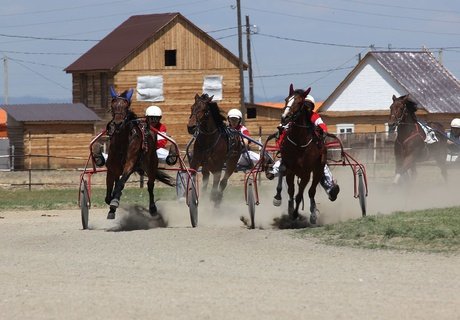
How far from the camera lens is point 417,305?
10.2 meters

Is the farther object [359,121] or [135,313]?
[359,121]

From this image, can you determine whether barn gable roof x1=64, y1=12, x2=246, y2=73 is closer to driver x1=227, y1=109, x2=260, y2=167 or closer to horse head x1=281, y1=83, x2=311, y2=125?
driver x1=227, y1=109, x2=260, y2=167

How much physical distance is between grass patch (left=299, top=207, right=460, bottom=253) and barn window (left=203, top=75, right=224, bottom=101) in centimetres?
4243

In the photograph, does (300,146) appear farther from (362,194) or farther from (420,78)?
(420,78)

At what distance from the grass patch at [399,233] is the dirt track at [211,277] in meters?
0.42

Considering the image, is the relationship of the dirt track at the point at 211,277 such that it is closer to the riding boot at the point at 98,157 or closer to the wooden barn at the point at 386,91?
the riding boot at the point at 98,157

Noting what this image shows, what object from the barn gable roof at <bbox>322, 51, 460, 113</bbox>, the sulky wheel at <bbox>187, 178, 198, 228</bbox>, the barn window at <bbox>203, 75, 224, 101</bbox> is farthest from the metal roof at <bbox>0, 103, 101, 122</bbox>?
the sulky wheel at <bbox>187, 178, 198, 228</bbox>

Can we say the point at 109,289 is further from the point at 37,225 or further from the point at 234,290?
the point at 37,225

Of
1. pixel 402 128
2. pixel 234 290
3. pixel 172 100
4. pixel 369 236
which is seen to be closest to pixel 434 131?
pixel 402 128

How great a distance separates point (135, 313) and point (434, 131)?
666 inches

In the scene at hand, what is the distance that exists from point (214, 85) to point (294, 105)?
4338 centimetres

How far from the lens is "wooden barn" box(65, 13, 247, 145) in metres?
59.2

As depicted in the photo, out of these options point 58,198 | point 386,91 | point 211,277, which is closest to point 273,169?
point 211,277

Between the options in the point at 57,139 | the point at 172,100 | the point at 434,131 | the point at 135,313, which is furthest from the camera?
the point at 172,100
